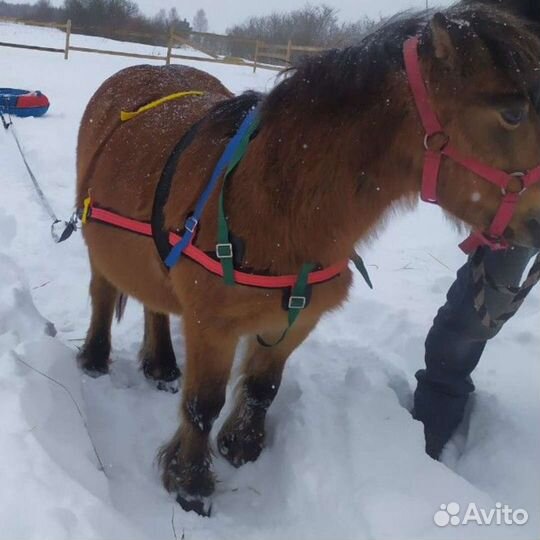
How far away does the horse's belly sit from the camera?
2.35 meters

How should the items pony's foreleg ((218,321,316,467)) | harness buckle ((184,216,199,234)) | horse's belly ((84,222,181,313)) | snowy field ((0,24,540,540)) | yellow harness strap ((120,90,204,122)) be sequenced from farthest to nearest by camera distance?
1. yellow harness strap ((120,90,204,122))
2. pony's foreleg ((218,321,316,467))
3. horse's belly ((84,222,181,313))
4. harness buckle ((184,216,199,234))
5. snowy field ((0,24,540,540))

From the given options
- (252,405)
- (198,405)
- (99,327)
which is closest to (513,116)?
(198,405)

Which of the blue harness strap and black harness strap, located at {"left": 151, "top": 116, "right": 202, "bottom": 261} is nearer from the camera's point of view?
the blue harness strap

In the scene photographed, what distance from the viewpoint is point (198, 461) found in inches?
89.5

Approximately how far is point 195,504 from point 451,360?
1226 mm

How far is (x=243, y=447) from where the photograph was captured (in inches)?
96.5

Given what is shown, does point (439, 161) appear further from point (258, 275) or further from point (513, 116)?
point (258, 275)

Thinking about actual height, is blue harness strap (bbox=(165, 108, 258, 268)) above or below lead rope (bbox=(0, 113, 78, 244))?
above

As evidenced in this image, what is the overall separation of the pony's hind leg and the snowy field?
7cm

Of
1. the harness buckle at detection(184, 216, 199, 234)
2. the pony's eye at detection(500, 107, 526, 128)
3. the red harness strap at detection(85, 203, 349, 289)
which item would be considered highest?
the pony's eye at detection(500, 107, 526, 128)

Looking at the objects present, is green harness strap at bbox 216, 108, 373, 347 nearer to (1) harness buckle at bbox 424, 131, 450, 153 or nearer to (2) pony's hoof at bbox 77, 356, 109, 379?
(1) harness buckle at bbox 424, 131, 450, 153

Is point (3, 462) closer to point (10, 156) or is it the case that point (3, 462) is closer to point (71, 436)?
point (71, 436)

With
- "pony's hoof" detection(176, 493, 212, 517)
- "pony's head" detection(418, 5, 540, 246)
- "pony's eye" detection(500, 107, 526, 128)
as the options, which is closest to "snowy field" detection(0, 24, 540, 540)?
"pony's hoof" detection(176, 493, 212, 517)

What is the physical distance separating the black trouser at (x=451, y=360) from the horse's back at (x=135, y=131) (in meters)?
1.36
